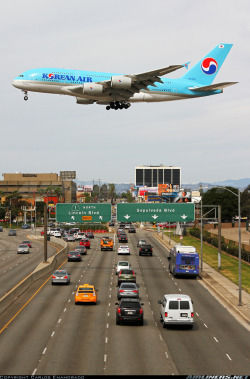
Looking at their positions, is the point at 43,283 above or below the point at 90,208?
below

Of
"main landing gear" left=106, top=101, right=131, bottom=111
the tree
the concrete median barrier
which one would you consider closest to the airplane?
"main landing gear" left=106, top=101, right=131, bottom=111

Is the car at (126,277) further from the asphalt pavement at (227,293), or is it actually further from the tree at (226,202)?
the tree at (226,202)

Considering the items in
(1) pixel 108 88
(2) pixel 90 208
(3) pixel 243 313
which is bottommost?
(3) pixel 243 313

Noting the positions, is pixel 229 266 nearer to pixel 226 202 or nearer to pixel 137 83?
pixel 137 83

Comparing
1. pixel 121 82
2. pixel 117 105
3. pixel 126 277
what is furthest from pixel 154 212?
pixel 121 82

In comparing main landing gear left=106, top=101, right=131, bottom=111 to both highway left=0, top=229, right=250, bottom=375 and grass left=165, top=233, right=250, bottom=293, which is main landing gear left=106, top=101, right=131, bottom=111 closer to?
grass left=165, top=233, right=250, bottom=293

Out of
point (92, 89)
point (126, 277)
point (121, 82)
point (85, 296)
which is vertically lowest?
point (85, 296)

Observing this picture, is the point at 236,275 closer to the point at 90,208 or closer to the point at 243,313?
the point at 90,208

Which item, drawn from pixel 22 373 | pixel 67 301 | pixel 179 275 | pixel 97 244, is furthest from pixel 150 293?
pixel 97 244
